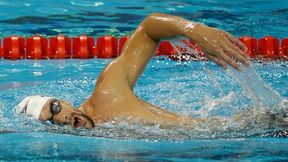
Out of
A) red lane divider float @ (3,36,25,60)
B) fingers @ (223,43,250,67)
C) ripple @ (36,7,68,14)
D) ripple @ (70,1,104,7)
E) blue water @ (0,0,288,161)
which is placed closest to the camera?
fingers @ (223,43,250,67)

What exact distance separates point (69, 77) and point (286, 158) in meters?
2.98

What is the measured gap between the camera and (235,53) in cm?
342

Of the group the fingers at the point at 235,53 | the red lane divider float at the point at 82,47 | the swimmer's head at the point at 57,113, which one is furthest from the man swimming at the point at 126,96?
the red lane divider float at the point at 82,47

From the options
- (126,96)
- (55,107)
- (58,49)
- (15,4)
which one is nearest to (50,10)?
(15,4)

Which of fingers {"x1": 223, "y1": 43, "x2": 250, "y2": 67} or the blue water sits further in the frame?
the blue water

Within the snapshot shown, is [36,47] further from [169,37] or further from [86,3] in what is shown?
[169,37]

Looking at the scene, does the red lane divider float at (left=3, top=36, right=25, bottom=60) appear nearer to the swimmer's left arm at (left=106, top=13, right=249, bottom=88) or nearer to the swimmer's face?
the swimmer's left arm at (left=106, top=13, right=249, bottom=88)

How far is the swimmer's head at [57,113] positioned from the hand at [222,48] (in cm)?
74

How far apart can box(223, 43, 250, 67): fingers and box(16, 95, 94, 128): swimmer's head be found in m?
0.84

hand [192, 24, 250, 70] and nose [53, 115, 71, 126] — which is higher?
hand [192, 24, 250, 70]

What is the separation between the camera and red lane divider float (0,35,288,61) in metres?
6.89

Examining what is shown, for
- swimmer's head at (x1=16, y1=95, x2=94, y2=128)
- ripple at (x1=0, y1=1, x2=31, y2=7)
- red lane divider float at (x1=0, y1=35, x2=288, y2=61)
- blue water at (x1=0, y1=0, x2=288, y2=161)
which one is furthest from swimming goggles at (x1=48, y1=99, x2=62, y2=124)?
ripple at (x1=0, y1=1, x2=31, y2=7)

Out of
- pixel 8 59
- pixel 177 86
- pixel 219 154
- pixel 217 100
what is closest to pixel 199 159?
pixel 219 154

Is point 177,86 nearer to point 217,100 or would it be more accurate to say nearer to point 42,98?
point 217,100
